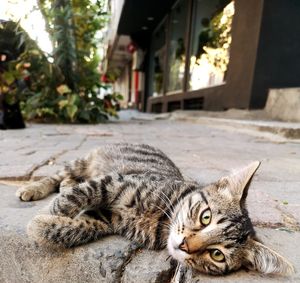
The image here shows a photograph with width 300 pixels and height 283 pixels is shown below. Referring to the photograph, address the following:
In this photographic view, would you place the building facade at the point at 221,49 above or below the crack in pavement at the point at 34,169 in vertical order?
above

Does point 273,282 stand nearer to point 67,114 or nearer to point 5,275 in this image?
point 5,275

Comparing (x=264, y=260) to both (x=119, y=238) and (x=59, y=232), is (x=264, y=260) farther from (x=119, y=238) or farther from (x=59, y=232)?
(x=59, y=232)

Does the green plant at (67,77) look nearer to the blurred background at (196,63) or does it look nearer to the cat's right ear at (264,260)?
the blurred background at (196,63)

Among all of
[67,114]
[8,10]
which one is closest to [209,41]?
[67,114]

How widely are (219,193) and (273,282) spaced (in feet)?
1.69

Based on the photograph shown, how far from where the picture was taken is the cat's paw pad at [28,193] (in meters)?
1.72

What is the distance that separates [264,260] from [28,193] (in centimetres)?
123

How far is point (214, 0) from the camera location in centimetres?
727

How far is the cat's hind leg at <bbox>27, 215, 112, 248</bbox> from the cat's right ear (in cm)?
59

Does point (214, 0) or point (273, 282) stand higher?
point (214, 0)

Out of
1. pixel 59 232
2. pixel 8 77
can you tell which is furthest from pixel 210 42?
pixel 59 232

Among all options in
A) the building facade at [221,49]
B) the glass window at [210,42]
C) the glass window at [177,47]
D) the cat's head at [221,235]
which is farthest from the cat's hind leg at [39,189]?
the glass window at [177,47]

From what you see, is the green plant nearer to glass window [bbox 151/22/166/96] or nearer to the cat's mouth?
the cat's mouth

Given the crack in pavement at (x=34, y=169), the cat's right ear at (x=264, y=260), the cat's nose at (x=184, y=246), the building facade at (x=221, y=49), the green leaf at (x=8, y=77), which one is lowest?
the crack in pavement at (x=34, y=169)
